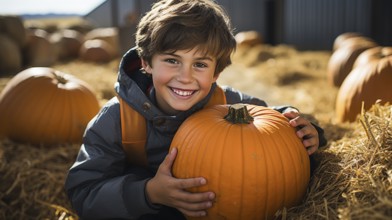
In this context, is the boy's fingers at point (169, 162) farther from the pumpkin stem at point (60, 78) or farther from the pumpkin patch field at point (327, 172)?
the pumpkin stem at point (60, 78)

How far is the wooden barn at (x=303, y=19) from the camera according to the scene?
406 inches

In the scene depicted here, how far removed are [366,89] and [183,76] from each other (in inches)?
93.1

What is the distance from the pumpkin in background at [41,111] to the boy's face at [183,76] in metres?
1.67

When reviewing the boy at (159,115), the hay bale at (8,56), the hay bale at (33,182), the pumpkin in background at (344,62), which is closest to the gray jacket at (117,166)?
the boy at (159,115)

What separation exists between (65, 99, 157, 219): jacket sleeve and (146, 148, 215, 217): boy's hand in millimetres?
113

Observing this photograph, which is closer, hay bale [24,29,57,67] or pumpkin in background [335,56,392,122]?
pumpkin in background [335,56,392,122]

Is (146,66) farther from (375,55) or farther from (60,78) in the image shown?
(375,55)

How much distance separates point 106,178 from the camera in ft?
8.05

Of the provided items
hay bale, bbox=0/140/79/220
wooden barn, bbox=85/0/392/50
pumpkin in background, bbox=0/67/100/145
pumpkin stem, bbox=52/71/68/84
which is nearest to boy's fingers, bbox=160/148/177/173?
hay bale, bbox=0/140/79/220

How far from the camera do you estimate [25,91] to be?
12.4ft

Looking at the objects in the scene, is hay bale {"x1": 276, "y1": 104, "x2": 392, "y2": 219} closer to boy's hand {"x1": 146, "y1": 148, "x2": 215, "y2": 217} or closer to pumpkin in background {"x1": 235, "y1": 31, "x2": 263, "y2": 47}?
boy's hand {"x1": 146, "y1": 148, "x2": 215, "y2": 217}

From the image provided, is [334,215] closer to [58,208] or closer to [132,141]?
[132,141]

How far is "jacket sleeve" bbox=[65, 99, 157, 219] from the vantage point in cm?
227

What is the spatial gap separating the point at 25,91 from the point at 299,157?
108 inches
